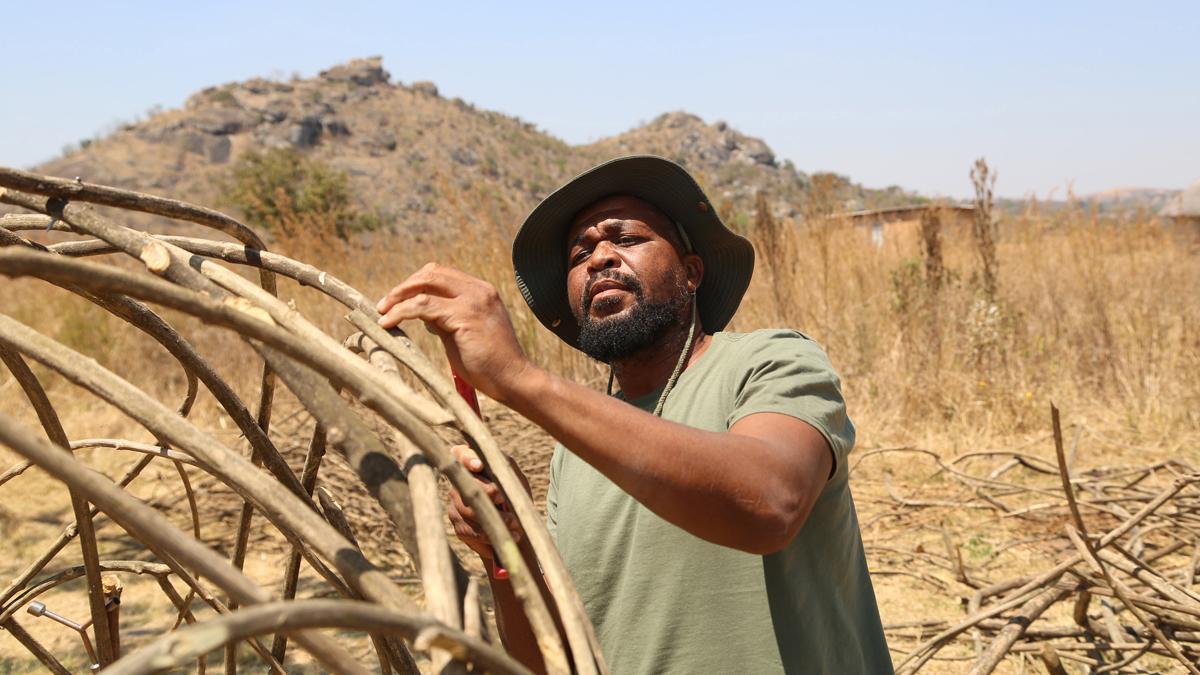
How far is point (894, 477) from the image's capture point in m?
4.71

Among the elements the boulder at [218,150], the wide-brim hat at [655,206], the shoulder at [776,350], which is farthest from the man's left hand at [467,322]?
the boulder at [218,150]

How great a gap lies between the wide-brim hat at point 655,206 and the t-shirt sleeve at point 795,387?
462mm

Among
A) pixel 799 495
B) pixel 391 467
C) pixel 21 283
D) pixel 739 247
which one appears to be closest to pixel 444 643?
pixel 391 467

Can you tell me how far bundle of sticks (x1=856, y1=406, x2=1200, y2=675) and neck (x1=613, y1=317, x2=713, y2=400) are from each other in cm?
69

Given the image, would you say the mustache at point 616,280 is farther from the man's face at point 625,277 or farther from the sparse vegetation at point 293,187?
the sparse vegetation at point 293,187

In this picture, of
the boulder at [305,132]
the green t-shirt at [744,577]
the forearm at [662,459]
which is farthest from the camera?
the boulder at [305,132]

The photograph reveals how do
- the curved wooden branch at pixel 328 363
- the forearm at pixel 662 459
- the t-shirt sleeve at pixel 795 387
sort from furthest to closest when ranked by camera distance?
the t-shirt sleeve at pixel 795 387
the forearm at pixel 662 459
the curved wooden branch at pixel 328 363

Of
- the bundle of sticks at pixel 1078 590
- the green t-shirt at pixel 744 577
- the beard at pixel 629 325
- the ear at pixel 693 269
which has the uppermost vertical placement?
the ear at pixel 693 269

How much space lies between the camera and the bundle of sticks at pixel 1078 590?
1.97m

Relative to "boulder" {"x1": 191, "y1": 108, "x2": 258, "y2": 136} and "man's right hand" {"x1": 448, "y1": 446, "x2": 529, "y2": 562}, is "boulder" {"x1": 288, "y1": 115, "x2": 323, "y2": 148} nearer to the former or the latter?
"boulder" {"x1": 191, "y1": 108, "x2": 258, "y2": 136}

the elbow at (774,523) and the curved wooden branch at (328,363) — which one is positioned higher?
the curved wooden branch at (328,363)

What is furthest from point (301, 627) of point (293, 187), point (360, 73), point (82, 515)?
point (360, 73)

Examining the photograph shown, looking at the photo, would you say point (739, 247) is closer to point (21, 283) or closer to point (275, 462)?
point (275, 462)

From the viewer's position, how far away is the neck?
176 centimetres
